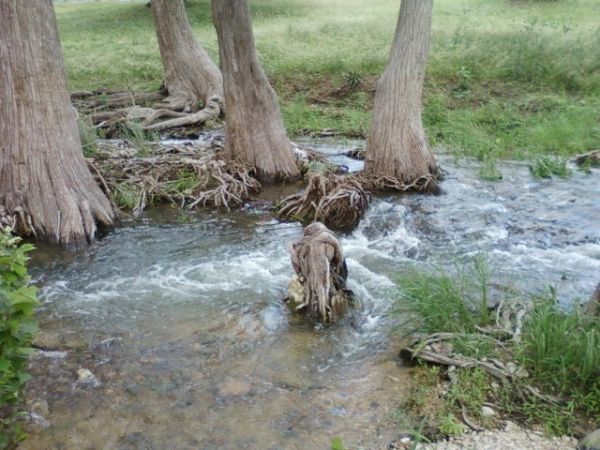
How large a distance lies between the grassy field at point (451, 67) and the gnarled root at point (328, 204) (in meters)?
3.99

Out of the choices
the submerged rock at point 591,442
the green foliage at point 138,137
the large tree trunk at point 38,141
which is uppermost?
the large tree trunk at point 38,141

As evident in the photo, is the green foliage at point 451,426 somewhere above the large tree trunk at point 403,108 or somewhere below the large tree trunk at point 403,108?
below

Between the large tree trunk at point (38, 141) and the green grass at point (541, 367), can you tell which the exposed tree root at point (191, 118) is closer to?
the large tree trunk at point (38, 141)

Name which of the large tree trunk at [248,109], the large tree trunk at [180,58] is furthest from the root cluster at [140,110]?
the large tree trunk at [248,109]

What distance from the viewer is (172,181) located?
9.50 meters

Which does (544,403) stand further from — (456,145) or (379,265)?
(456,145)

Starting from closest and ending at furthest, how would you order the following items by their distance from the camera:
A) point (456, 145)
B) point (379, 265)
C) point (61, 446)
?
point (61, 446) < point (379, 265) < point (456, 145)

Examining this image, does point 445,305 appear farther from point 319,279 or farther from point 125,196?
point 125,196

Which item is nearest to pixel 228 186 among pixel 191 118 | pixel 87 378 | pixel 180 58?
pixel 87 378

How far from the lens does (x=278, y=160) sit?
9922mm

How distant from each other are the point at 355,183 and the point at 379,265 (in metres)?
2.06

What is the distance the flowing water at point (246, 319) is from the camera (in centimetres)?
412

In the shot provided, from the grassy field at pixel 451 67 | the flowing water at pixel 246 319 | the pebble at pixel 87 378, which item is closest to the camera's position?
the flowing water at pixel 246 319

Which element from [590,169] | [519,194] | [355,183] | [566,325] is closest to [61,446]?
[566,325]
